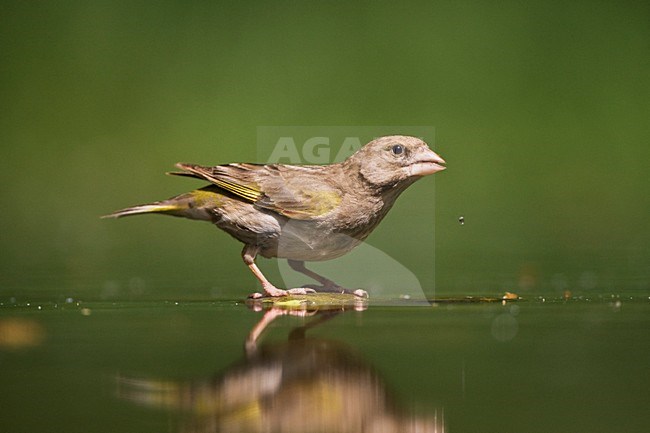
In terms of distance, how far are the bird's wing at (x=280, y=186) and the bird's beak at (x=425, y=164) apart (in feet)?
1.18

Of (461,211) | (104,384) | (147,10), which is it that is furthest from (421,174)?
(147,10)

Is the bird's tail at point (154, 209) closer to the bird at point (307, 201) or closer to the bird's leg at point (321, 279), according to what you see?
the bird at point (307, 201)

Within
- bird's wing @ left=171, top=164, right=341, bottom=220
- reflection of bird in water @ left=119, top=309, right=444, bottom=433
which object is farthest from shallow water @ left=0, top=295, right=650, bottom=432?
bird's wing @ left=171, top=164, right=341, bottom=220

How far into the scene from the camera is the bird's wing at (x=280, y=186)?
15.8 ft

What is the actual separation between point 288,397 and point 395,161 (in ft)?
7.84

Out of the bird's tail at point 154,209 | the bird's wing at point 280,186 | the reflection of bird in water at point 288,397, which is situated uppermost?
the bird's wing at point 280,186

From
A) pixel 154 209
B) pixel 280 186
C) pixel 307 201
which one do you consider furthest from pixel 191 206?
pixel 307 201

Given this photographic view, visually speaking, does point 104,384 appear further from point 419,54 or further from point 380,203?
point 419,54

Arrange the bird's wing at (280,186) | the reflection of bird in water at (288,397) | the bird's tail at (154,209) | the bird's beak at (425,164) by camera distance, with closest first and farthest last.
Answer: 1. the reflection of bird in water at (288,397)
2. the bird's beak at (425,164)
3. the bird's wing at (280,186)
4. the bird's tail at (154,209)

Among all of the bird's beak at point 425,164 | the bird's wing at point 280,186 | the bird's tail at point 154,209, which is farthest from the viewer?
the bird's tail at point 154,209

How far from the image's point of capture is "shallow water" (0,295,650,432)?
2.54m

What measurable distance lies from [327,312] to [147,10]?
9.27 meters

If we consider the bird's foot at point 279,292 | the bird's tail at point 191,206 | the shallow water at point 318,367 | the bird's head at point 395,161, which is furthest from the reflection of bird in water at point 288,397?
the bird's tail at point 191,206

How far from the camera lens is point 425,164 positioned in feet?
15.6
